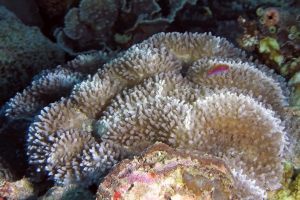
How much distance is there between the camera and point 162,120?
7.64 feet

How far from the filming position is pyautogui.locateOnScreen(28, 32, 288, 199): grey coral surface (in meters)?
2.23

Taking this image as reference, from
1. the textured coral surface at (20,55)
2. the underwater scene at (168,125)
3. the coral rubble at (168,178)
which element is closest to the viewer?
the coral rubble at (168,178)

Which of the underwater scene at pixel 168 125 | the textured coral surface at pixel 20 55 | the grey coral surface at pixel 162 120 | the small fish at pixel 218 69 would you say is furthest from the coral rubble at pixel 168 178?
the textured coral surface at pixel 20 55

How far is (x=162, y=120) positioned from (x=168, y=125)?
0.25 feet

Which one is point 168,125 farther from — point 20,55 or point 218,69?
point 20,55

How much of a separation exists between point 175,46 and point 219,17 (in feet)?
9.16

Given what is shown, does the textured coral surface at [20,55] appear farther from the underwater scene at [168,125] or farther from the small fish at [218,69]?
the small fish at [218,69]

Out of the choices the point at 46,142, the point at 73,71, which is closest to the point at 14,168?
the point at 46,142

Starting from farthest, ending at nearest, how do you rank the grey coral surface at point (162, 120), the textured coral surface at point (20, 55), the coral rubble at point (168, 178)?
the textured coral surface at point (20, 55), the grey coral surface at point (162, 120), the coral rubble at point (168, 178)

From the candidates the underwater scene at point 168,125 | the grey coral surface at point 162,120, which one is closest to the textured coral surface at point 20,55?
the underwater scene at point 168,125

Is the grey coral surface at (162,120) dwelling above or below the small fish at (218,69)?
below

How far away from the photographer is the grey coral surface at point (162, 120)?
2227 mm

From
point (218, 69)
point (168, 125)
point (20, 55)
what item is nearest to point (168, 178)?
point (168, 125)

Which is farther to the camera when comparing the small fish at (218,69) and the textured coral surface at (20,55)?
the textured coral surface at (20,55)
